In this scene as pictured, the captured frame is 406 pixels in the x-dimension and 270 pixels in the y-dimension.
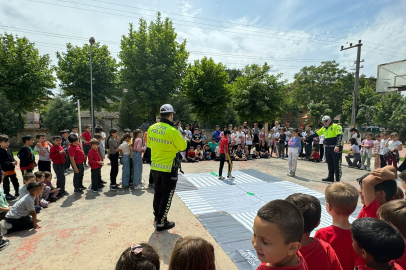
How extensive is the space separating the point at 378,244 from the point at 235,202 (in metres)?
4.21

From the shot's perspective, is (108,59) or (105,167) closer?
(105,167)

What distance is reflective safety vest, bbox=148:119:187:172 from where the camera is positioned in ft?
13.2

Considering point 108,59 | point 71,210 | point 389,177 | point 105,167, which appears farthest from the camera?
point 108,59

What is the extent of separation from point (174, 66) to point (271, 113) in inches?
448

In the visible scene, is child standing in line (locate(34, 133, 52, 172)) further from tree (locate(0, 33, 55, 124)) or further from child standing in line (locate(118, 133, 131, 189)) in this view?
tree (locate(0, 33, 55, 124))

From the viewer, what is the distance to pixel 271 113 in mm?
24922

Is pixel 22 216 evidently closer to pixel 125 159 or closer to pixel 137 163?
pixel 125 159

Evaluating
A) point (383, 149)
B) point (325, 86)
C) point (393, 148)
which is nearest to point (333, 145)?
point (393, 148)

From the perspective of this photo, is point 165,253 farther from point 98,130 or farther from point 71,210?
point 98,130

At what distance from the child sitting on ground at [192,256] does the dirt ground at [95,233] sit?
1.80 metres

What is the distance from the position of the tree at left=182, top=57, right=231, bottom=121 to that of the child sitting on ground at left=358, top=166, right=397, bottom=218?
64.9 ft

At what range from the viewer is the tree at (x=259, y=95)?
24.3 m

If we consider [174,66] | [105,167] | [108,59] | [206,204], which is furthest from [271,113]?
[206,204]

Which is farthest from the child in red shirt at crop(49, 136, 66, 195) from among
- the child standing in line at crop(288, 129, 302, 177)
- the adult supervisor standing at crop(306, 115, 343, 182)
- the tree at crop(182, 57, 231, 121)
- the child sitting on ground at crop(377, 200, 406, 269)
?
the tree at crop(182, 57, 231, 121)
